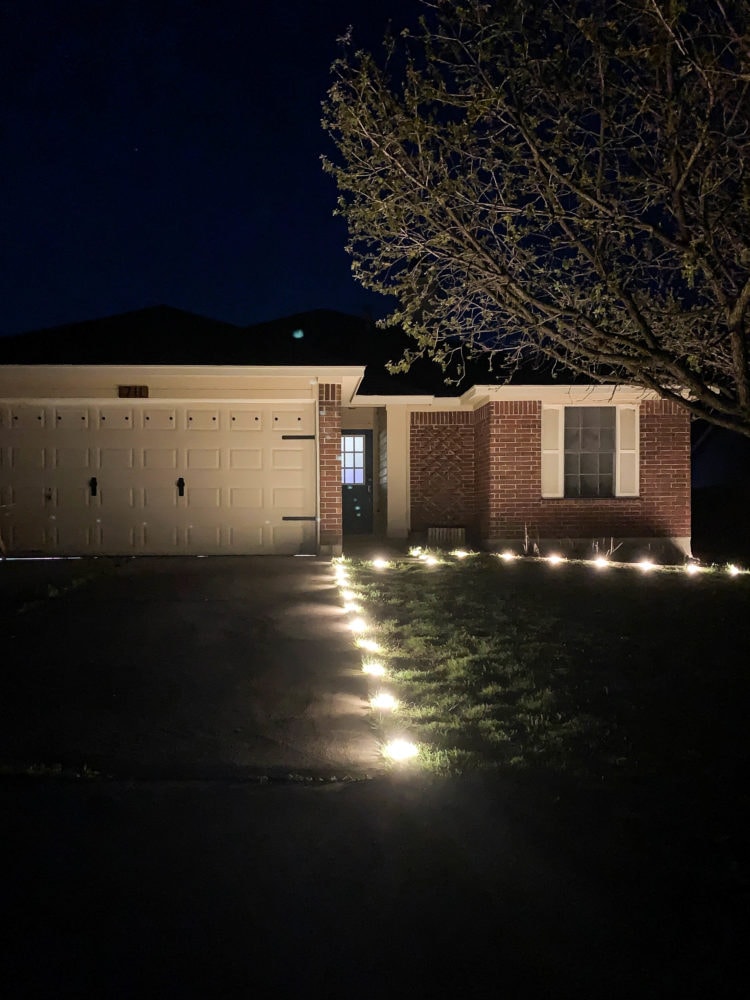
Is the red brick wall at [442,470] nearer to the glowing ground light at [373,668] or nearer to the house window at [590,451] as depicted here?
the house window at [590,451]

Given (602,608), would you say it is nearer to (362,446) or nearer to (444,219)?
(444,219)

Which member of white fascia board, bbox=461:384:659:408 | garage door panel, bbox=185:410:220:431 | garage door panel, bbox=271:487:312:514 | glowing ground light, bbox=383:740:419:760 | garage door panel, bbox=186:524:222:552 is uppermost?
white fascia board, bbox=461:384:659:408

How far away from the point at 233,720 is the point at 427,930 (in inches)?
100

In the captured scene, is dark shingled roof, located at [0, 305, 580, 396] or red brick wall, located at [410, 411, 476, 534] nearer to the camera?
dark shingled roof, located at [0, 305, 580, 396]

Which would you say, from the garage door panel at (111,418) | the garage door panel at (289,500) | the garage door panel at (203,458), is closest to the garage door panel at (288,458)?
the garage door panel at (289,500)

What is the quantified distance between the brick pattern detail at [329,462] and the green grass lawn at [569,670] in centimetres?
229

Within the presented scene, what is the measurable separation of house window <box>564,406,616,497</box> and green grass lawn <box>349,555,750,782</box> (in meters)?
4.72

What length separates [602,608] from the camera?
831 cm

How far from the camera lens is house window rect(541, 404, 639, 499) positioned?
1455 cm

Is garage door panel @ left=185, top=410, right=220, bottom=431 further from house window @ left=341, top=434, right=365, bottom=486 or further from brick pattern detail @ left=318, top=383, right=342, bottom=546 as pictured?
house window @ left=341, top=434, right=365, bottom=486

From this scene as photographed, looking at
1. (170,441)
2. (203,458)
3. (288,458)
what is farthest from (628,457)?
(170,441)

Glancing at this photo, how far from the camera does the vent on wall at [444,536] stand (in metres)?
15.4

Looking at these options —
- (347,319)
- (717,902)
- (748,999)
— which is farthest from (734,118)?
(347,319)

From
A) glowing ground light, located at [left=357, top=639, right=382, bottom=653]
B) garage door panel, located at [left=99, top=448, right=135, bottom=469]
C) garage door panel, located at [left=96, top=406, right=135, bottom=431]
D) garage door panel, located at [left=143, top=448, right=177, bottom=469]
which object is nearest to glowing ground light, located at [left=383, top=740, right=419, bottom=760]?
glowing ground light, located at [left=357, top=639, right=382, bottom=653]
